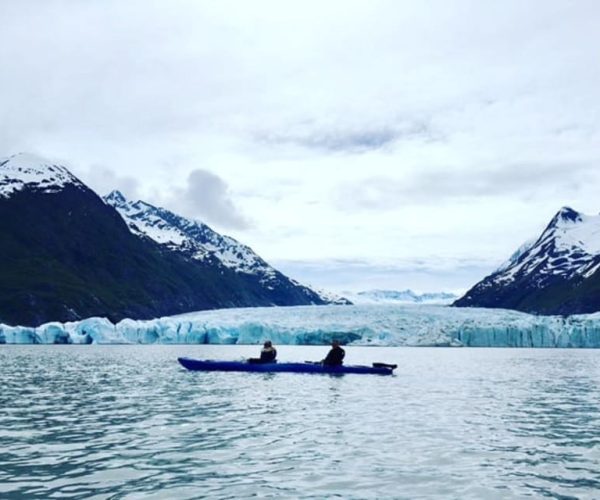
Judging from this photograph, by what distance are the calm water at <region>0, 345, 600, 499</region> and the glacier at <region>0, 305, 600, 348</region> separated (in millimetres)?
66077

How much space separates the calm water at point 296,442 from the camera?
13.8m

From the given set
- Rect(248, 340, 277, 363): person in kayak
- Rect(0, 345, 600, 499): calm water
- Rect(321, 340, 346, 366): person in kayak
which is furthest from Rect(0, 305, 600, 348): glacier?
Rect(0, 345, 600, 499): calm water

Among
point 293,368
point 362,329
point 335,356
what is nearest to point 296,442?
point 335,356

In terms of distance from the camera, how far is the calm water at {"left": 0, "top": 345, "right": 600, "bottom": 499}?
13781mm

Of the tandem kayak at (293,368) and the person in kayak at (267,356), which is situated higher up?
the person in kayak at (267,356)

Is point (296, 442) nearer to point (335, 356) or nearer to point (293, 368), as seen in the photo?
point (335, 356)

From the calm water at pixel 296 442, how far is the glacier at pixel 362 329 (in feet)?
217

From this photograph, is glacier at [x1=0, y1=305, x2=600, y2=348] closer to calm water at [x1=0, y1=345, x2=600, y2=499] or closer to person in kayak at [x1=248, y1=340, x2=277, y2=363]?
person in kayak at [x1=248, y1=340, x2=277, y2=363]

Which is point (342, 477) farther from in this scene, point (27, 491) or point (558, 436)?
point (558, 436)

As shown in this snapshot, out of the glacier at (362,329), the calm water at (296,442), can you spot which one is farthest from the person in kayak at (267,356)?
the glacier at (362,329)

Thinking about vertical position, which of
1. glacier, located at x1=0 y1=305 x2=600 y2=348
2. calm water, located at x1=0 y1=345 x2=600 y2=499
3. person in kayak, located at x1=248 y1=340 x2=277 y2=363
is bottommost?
calm water, located at x1=0 y1=345 x2=600 y2=499

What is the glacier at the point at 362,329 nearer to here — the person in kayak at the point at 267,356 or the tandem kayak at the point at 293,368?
the tandem kayak at the point at 293,368

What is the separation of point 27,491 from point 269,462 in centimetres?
527

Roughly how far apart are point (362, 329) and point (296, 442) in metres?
82.9
